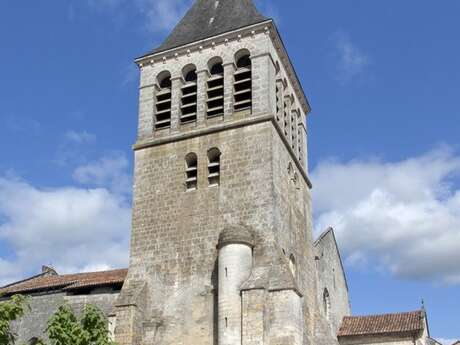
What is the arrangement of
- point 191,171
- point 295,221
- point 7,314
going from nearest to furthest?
point 7,314 < point 191,171 < point 295,221

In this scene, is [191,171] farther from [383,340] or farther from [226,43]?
[383,340]

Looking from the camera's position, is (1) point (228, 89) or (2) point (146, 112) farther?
(2) point (146, 112)

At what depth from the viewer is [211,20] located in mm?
24609

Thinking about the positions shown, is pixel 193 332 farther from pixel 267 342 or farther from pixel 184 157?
pixel 184 157

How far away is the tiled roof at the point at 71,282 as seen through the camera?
2155 centimetres

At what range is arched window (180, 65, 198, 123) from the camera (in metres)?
22.3

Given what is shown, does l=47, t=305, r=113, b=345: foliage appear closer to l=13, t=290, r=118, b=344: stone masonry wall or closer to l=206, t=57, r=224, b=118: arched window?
l=13, t=290, r=118, b=344: stone masonry wall

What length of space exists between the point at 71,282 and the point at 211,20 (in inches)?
426

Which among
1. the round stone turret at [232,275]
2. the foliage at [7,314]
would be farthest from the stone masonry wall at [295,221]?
the foliage at [7,314]

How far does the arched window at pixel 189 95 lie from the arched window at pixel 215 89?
0.52 m

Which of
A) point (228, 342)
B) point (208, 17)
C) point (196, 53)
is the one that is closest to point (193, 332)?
point (228, 342)

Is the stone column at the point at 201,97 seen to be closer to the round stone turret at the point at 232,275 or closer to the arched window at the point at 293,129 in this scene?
the arched window at the point at 293,129

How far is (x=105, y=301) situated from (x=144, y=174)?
429cm

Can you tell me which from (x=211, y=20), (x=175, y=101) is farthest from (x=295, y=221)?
(x=211, y=20)
